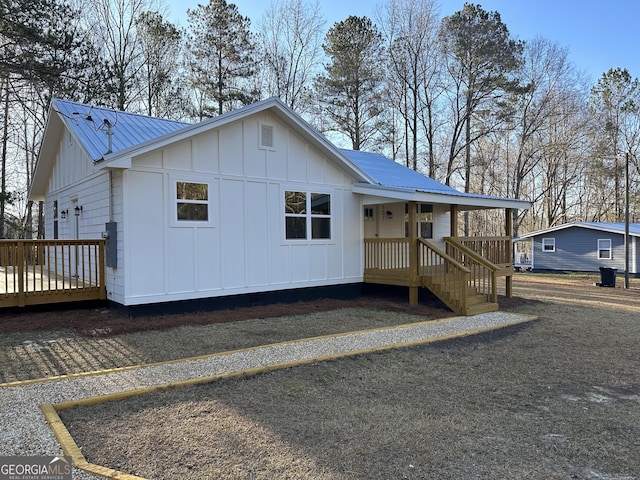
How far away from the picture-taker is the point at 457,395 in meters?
4.44

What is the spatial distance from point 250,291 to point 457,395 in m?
5.74

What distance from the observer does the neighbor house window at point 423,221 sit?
12.9 metres

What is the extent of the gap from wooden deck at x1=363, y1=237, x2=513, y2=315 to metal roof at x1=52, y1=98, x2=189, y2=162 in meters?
6.00

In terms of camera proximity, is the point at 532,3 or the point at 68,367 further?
the point at 532,3

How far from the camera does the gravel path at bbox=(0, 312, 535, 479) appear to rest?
3281mm

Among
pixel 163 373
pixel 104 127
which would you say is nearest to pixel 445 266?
pixel 163 373

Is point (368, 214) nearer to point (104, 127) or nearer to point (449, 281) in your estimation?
point (449, 281)

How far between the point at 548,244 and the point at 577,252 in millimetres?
1722

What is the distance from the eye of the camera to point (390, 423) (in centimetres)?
371

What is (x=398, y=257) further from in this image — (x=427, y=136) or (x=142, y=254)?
(x=427, y=136)

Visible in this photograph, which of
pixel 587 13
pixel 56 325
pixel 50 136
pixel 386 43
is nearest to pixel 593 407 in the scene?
pixel 56 325

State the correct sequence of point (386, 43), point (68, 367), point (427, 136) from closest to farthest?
1. point (68, 367)
2. point (386, 43)
3. point (427, 136)

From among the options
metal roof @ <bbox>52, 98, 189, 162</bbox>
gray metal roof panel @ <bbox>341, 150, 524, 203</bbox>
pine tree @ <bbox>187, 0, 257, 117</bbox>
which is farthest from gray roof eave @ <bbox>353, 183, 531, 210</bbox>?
pine tree @ <bbox>187, 0, 257, 117</bbox>

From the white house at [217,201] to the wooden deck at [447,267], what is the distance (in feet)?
2.12
